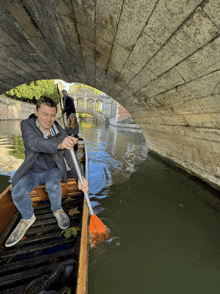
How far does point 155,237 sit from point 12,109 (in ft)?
91.0

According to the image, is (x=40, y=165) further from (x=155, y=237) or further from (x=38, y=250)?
(x=155, y=237)

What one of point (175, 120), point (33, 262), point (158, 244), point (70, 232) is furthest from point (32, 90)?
point (158, 244)

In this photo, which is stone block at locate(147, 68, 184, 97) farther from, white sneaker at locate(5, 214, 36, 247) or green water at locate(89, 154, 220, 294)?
white sneaker at locate(5, 214, 36, 247)

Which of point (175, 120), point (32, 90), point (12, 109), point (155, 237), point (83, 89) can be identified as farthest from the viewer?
point (83, 89)

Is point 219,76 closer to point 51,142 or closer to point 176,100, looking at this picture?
point 176,100

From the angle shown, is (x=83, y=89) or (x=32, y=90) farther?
(x=83, y=89)

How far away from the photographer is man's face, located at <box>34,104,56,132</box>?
1989 millimetres

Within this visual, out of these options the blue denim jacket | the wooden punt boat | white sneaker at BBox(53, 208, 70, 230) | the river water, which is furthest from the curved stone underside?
white sneaker at BBox(53, 208, 70, 230)

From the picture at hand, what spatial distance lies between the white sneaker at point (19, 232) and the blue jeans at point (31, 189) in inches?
2.9

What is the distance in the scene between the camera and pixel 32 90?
28016 mm

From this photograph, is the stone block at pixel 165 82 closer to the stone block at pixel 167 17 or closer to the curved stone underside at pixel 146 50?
the curved stone underside at pixel 146 50

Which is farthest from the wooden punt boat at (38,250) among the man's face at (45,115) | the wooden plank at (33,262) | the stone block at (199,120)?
the stone block at (199,120)

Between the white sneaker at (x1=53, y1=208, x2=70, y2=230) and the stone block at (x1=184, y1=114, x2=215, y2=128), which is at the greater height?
the stone block at (x1=184, y1=114, x2=215, y2=128)

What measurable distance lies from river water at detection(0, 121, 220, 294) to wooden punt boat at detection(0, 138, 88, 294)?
0.45m
